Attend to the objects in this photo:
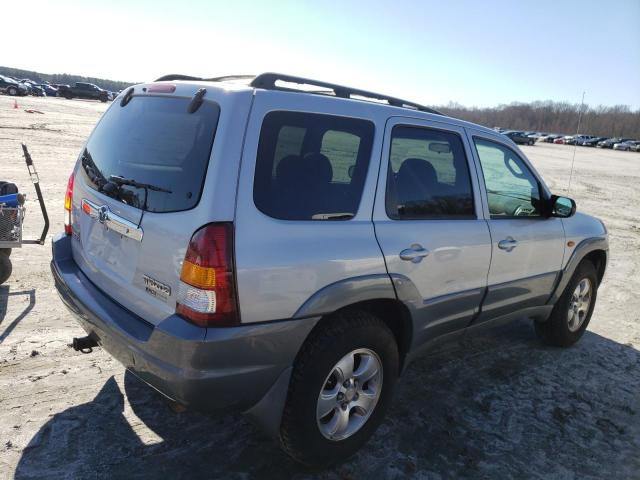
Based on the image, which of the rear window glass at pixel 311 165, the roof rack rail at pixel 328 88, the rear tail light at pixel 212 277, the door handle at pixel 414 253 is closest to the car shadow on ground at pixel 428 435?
the rear tail light at pixel 212 277

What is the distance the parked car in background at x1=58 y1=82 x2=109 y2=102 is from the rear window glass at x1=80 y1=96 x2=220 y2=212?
2274 inches

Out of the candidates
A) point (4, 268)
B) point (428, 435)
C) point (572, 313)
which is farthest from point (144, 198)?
point (572, 313)

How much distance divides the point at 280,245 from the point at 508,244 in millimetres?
2025

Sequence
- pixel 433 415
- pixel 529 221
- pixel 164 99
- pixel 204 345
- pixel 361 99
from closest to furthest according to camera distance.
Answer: pixel 204 345, pixel 164 99, pixel 361 99, pixel 433 415, pixel 529 221

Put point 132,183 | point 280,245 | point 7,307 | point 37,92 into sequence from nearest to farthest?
point 280,245 → point 132,183 → point 7,307 → point 37,92

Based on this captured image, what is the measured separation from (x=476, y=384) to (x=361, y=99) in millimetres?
2343

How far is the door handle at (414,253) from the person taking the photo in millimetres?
2836

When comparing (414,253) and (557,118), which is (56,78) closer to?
(557,118)

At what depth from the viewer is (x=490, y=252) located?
3.46 meters

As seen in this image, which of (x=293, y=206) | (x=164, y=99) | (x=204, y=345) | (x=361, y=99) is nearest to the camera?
(x=204, y=345)

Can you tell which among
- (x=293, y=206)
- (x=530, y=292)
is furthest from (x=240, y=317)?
(x=530, y=292)

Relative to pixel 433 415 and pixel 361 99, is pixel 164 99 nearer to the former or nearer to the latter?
pixel 361 99

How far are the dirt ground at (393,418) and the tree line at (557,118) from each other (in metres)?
111

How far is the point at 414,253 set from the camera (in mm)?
2891
